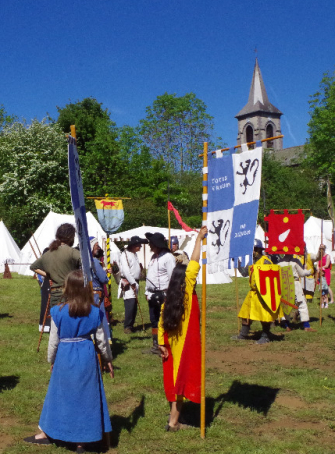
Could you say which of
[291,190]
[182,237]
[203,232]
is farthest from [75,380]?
[291,190]

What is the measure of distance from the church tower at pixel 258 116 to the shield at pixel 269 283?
375ft

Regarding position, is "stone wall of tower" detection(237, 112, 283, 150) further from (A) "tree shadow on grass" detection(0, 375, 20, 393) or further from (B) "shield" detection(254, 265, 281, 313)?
(A) "tree shadow on grass" detection(0, 375, 20, 393)

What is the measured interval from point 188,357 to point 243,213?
1.47 meters

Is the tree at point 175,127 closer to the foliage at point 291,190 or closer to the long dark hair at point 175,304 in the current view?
the foliage at point 291,190

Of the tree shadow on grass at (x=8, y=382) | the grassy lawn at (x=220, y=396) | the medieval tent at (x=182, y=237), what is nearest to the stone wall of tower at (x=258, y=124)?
the medieval tent at (x=182, y=237)

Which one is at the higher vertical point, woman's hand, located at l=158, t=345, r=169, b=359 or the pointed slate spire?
the pointed slate spire

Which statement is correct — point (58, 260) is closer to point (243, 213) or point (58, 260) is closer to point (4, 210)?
point (243, 213)

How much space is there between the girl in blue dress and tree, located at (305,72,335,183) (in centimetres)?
4277

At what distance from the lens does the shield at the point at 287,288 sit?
1127 cm

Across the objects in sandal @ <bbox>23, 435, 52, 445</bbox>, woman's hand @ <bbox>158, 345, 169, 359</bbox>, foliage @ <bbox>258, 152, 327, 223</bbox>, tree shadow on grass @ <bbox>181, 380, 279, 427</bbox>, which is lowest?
sandal @ <bbox>23, 435, 52, 445</bbox>

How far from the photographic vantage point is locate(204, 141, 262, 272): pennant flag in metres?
5.69

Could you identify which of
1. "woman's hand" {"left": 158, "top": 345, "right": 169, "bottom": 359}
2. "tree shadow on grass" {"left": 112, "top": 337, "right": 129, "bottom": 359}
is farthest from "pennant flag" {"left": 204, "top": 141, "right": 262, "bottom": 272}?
"tree shadow on grass" {"left": 112, "top": 337, "right": 129, "bottom": 359}

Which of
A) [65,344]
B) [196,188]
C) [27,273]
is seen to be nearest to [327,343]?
[65,344]

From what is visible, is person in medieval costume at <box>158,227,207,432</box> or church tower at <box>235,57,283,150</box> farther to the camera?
church tower at <box>235,57,283,150</box>
